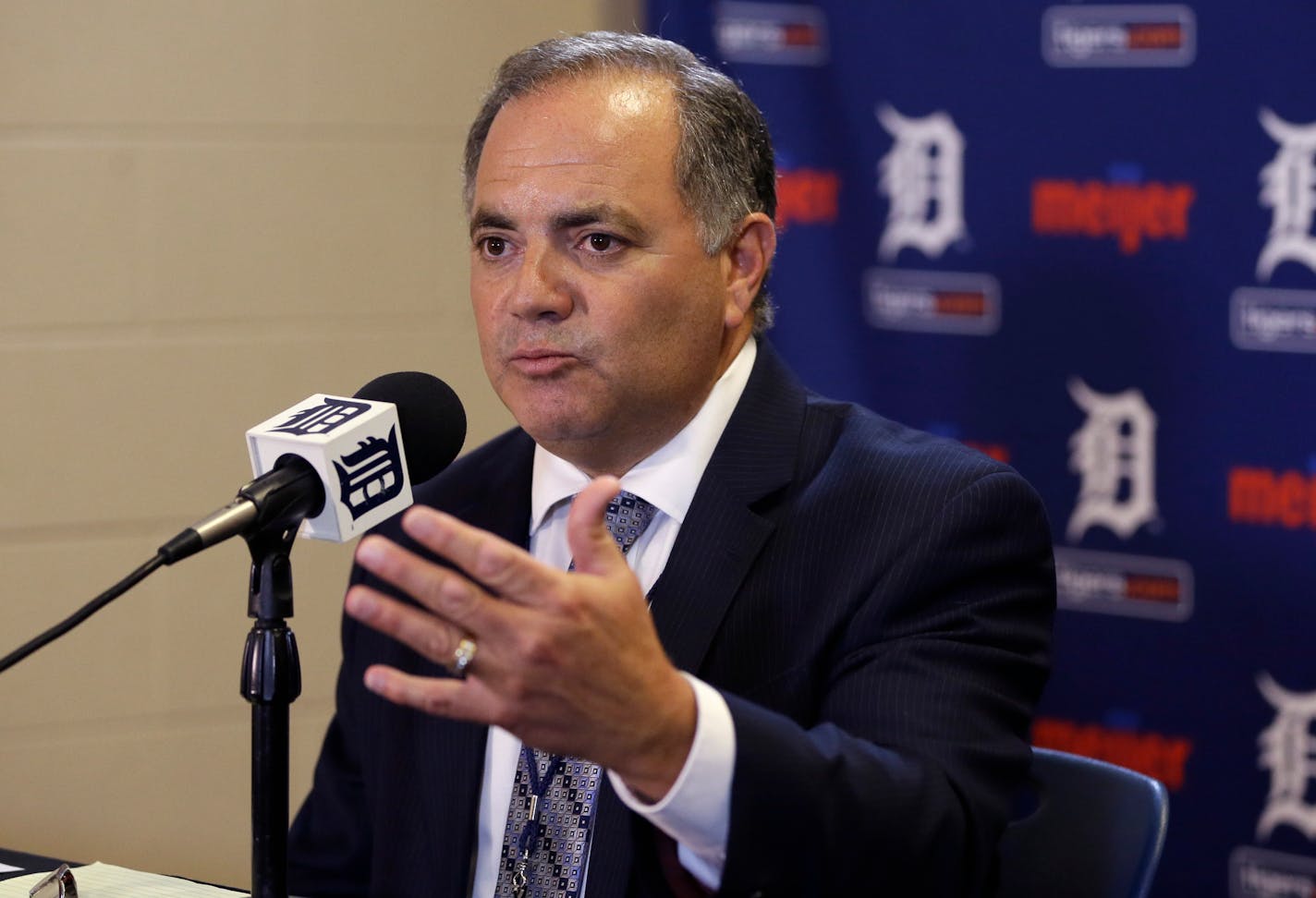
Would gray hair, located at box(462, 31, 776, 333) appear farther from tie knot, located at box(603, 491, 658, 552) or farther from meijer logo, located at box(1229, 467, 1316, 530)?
meijer logo, located at box(1229, 467, 1316, 530)

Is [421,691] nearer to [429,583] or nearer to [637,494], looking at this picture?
[429,583]

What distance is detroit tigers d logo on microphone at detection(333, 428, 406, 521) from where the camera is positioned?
132cm

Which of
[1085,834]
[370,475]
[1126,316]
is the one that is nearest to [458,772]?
[370,475]

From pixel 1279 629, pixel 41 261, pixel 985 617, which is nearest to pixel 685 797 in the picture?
pixel 985 617

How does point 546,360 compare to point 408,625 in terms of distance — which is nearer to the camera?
point 408,625

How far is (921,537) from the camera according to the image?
5.66ft

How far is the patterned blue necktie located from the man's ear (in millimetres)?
594

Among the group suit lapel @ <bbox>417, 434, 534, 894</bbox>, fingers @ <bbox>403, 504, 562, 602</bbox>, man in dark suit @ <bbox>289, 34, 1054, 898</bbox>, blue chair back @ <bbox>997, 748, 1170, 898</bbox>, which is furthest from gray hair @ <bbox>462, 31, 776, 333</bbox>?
fingers @ <bbox>403, 504, 562, 602</bbox>

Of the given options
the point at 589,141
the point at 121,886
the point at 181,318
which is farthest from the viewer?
the point at 181,318

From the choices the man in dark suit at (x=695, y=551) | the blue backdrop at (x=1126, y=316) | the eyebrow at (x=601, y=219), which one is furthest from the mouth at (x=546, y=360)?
the blue backdrop at (x=1126, y=316)

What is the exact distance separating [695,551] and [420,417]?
16.5 inches

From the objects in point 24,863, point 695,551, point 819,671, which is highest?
point 695,551

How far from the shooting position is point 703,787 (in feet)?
4.24

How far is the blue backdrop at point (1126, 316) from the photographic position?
2523mm
